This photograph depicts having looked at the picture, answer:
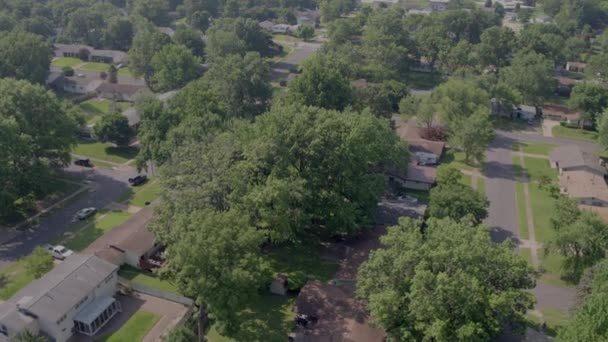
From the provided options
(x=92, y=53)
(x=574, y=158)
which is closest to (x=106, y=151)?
(x=92, y=53)

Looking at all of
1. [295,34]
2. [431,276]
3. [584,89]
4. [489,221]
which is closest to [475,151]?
[489,221]

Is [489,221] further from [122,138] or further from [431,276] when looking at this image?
[122,138]

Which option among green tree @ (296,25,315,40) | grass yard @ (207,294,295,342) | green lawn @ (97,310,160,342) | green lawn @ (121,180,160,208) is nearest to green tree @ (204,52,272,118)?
green lawn @ (121,180,160,208)

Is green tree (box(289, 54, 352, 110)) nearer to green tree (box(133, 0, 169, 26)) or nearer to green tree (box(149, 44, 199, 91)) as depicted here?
green tree (box(149, 44, 199, 91))

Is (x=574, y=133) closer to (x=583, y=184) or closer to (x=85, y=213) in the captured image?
(x=583, y=184)

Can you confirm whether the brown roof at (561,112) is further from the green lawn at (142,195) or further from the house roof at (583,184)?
the green lawn at (142,195)

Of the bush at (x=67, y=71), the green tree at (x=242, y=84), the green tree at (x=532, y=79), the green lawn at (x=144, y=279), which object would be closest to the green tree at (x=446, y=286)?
the green lawn at (x=144, y=279)
